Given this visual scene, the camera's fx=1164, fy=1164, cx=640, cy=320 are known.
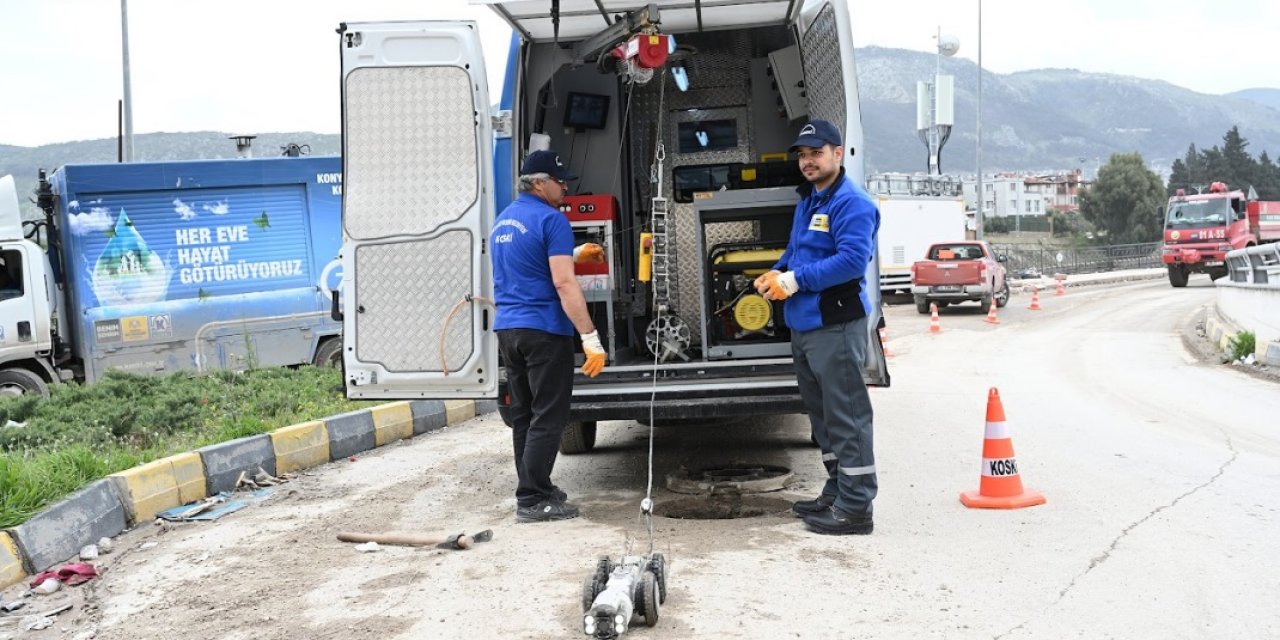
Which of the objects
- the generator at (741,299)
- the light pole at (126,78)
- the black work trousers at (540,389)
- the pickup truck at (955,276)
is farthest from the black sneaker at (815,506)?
the pickup truck at (955,276)

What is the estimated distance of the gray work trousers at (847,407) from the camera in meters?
5.89

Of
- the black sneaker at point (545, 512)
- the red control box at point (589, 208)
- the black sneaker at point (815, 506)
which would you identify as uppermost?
the red control box at point (589, 208)

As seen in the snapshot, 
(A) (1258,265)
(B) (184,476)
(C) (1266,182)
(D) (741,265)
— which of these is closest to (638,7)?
(D) (741,265)

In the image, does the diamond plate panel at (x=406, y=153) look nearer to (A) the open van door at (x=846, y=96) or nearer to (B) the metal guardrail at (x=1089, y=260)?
(A) the open van door at (x=846, y=96)

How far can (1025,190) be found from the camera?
6457 inches

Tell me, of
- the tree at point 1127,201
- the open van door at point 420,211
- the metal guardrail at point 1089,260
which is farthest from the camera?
the tree at point 1127,201

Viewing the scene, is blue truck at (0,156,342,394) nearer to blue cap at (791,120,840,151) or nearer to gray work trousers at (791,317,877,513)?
blue cap at (791,120,840,151)

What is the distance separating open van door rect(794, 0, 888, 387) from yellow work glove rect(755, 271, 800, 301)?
0.49 metres

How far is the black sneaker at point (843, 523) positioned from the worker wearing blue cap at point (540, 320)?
1439 mm

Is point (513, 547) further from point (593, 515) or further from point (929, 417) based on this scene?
point (929, 417)

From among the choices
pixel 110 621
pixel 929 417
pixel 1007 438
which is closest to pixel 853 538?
pixel 1007 438

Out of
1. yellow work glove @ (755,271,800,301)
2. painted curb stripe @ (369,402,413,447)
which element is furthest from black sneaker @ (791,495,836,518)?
painted curb stripe @ (369,402,413,447)

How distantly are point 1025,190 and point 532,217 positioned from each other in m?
168

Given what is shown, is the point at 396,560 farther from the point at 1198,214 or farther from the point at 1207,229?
the point at 1198,214
